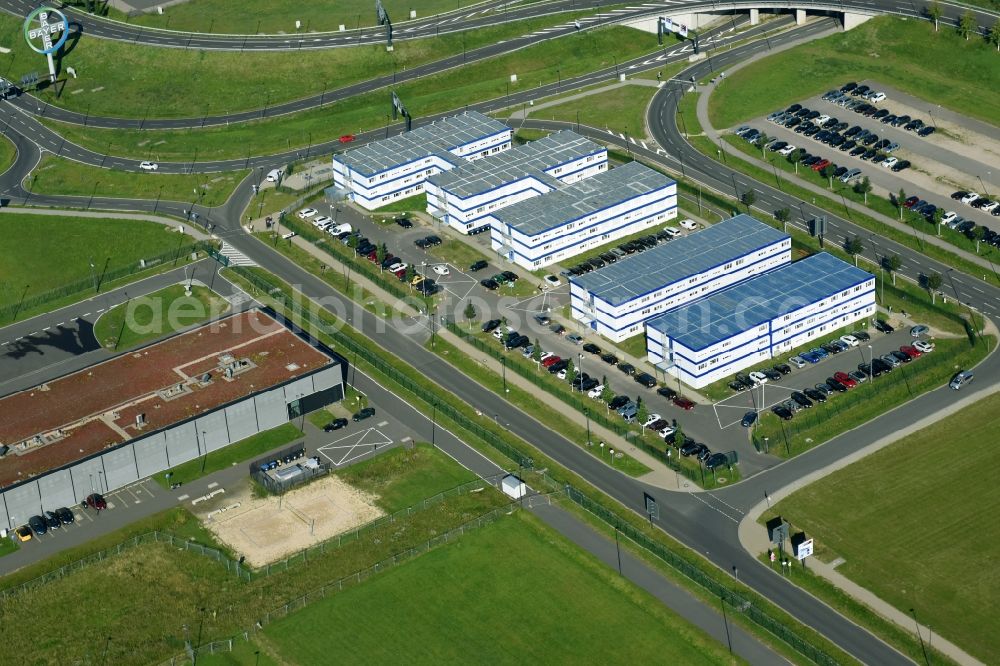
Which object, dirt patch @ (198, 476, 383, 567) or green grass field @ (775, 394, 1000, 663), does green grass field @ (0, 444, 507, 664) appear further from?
green grass field @ (775, 394, 1000, 663)

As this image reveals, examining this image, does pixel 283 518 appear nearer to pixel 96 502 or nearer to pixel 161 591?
pixel 161 591

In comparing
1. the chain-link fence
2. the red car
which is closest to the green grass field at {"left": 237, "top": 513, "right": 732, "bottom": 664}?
the chain-link fence

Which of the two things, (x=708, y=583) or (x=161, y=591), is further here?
(x=161, y=591)

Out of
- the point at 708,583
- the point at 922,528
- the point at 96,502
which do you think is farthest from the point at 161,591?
the point at 922,528

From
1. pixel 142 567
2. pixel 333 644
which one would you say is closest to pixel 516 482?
pixel 333 644

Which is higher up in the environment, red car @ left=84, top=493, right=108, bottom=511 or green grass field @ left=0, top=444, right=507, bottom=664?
red car @ left=84, top=493, right=108, bottom=511

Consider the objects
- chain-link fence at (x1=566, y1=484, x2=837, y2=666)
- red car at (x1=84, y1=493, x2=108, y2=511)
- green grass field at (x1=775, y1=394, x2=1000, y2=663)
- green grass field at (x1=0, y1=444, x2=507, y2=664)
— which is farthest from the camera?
red car at (x1=84, y1=493, x2=108, y2=511)

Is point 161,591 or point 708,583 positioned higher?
point 161,591

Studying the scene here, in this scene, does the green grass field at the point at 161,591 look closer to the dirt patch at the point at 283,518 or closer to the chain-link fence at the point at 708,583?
the dirt patch at the point at 283,518
